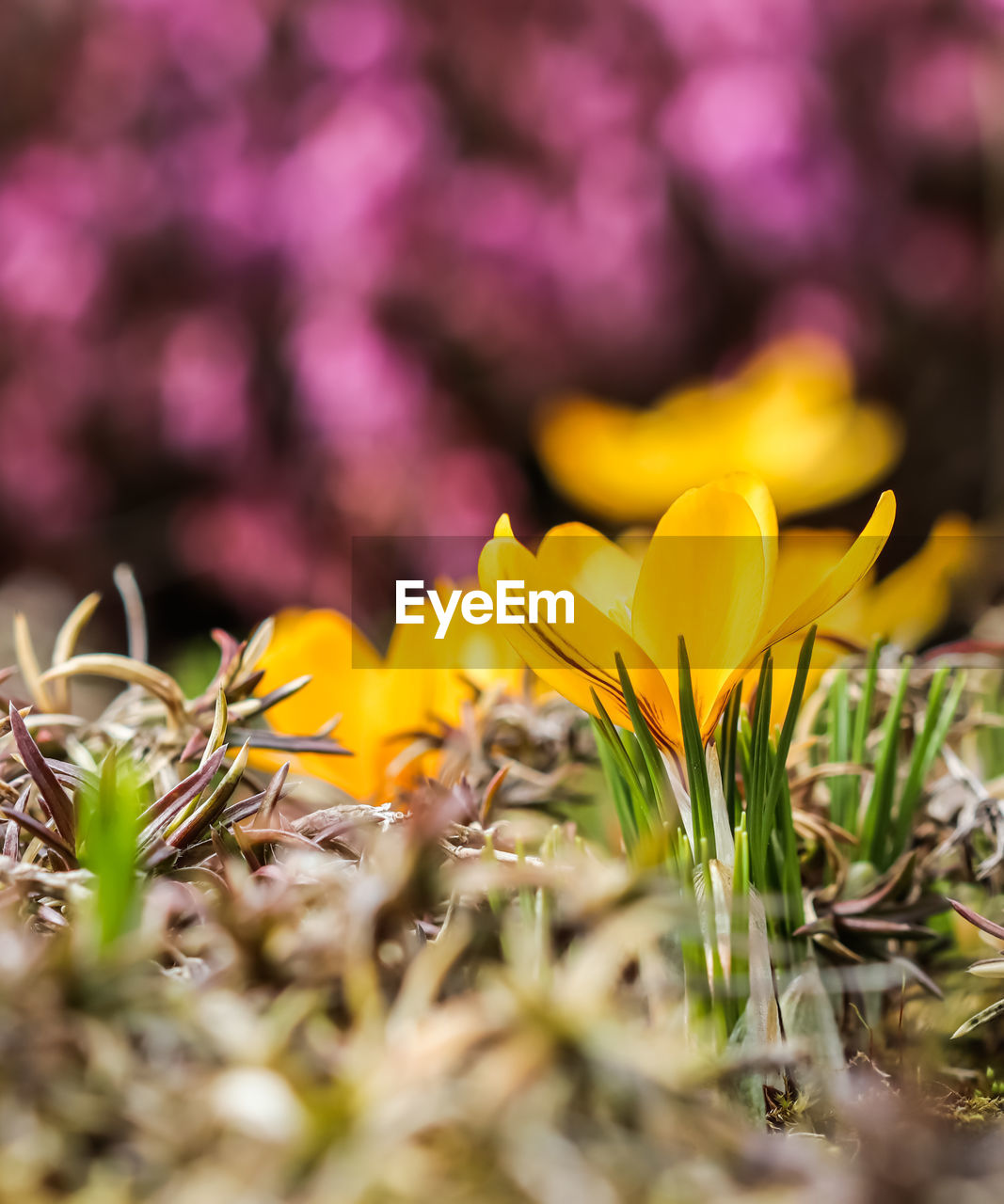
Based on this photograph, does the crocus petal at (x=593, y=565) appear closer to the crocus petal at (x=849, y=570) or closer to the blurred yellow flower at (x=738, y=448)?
the crocus petal at (x=849, y=570)

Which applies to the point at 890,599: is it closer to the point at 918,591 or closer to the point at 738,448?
the point at 918,591

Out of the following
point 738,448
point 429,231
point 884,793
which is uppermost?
point 429,231

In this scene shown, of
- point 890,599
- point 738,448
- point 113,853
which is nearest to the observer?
point 113,853

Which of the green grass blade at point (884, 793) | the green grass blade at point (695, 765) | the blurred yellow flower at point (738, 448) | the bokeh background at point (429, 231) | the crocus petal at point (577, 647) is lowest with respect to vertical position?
the green grass blade at point (884, 793)

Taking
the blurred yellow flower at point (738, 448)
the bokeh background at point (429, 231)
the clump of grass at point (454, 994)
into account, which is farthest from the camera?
the bokeh background at point (429, 231)

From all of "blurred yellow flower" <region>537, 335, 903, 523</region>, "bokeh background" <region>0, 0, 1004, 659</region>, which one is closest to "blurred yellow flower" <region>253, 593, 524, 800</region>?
"blurred yellow flower" <region>537, 335, 903, 523</region>

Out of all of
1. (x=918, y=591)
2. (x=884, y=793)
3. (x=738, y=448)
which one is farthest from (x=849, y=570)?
(x=738, y=448)

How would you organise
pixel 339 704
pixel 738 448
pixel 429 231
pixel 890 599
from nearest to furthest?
pixel 339 704 → pixel 890 599 → pixel 738 448 → pixel 429 231

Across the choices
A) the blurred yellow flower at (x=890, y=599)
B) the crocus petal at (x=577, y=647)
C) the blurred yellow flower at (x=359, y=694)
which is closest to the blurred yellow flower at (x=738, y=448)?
the blurred yellow flower at (x=890, y=599)

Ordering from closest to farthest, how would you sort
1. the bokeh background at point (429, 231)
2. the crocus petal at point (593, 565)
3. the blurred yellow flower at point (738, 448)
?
the crocus petal at point (593, 565) → the blurred yellow flower at point (738, 448) → the bokeh background at point (429, 231)
